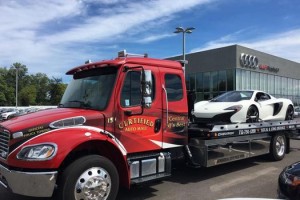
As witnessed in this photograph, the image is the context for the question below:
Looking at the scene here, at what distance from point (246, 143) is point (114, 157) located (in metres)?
4.15

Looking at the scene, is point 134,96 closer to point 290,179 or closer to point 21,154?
point 21,154

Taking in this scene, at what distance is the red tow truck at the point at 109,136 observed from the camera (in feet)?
17.4

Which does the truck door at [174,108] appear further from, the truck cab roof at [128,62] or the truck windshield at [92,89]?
the truck windshield at [92,89]

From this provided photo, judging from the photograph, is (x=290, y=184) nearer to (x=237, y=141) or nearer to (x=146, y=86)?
(x=146, y=86)

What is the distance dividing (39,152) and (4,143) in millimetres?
735

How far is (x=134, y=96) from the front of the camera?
651 cm

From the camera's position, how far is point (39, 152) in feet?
17.4

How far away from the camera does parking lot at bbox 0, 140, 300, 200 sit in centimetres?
683

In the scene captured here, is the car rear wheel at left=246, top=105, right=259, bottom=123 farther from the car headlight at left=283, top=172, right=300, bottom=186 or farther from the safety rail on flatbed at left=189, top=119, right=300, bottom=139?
the car headlight at left=283, top=172, right=300, bottom=186

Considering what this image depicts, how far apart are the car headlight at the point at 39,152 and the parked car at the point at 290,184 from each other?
339 centimetres

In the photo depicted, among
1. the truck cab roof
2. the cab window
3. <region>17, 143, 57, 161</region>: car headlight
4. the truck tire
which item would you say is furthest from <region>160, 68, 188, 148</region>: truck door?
<region>17, 143, 57, 161</region>: car headlight

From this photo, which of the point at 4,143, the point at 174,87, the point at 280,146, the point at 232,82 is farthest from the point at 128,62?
the point at 232,82

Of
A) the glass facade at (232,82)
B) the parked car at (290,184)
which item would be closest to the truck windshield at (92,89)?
the parked car at (290,184)

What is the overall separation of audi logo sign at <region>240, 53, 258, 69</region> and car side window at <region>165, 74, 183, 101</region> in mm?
32871
